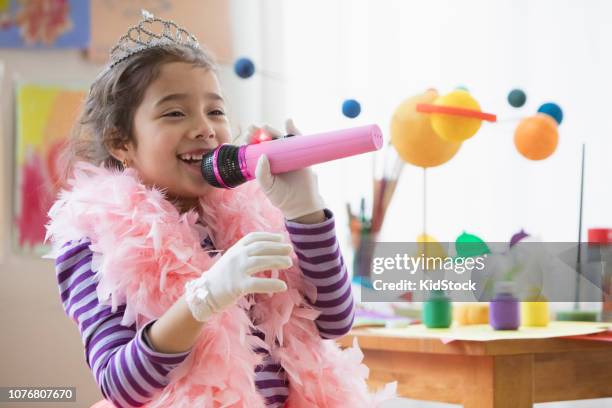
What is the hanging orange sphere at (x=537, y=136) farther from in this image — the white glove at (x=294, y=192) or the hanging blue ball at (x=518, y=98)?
the white glove at (x=294, y=192)

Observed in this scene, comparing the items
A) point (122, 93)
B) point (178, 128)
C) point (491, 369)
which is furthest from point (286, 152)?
point (491, 369)

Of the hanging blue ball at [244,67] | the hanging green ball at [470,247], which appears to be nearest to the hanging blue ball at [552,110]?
the hanging green ball at [470,247]

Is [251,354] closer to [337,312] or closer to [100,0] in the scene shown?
[337,312]

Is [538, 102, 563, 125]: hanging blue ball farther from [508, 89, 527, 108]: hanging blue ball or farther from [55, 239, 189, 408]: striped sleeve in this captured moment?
Result: [55, 239, 189, 408]: striped sleeve

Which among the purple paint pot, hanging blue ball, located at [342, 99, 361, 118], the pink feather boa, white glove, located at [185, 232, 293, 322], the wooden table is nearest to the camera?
white glove, located at [185, 232, 293, 322]

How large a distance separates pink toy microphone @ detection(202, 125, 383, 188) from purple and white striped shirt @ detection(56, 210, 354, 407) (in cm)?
10

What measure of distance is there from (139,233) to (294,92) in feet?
4.17

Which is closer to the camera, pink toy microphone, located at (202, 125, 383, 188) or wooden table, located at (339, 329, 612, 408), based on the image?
pink toy microphone, located at (202, 125, 383, 188)

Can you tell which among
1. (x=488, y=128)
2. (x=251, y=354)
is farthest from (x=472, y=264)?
(x=251, y=354)

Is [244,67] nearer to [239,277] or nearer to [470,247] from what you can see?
[470,247]

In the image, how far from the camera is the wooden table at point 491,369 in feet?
4.17

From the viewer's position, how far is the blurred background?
5.96 ft

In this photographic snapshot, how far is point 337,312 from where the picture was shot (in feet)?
3.53

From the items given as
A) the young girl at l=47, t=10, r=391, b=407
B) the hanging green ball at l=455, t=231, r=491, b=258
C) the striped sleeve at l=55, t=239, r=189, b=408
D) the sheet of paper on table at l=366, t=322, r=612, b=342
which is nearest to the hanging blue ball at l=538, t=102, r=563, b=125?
the hanging green ball at l=455, t=231, r=491, b=258
